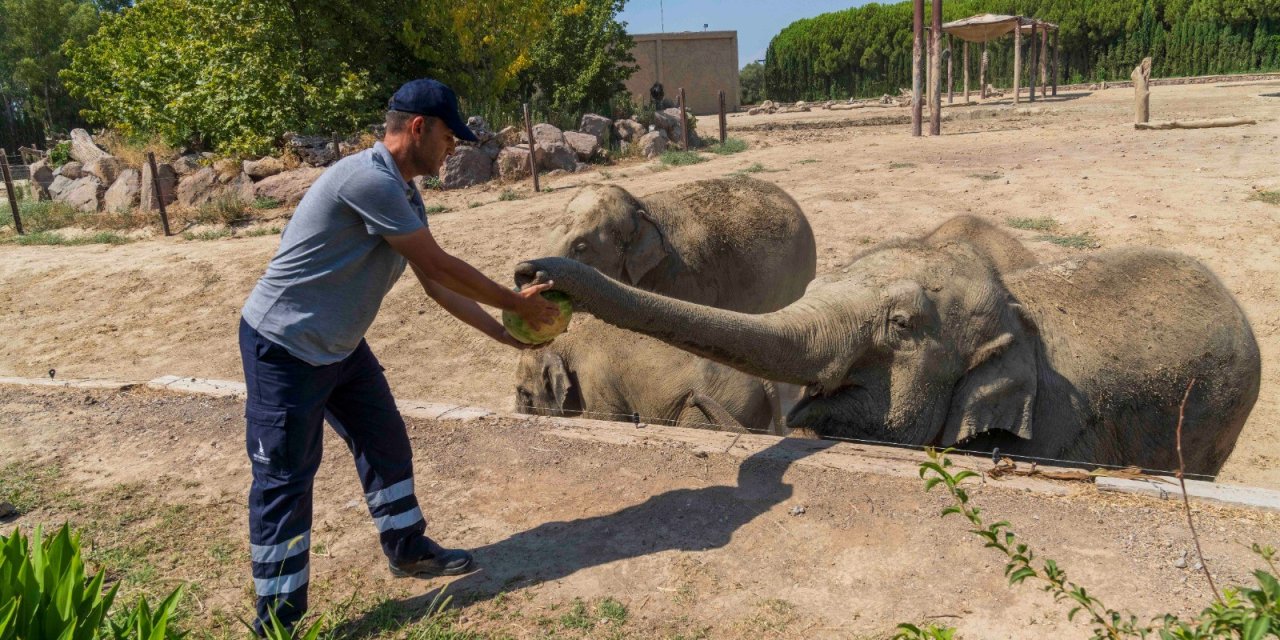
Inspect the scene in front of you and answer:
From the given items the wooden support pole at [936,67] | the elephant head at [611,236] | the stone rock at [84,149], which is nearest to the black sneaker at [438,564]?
the elephant head at [611,236]

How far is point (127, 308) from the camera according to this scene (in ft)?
37.2

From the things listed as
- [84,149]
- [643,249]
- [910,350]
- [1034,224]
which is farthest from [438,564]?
[84,149]

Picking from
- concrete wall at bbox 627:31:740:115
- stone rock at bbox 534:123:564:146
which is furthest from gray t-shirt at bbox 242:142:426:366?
concrete wall at bbox 627:31:740:115

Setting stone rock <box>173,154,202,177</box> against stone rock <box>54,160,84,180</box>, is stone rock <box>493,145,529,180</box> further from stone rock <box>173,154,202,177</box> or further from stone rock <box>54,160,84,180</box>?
stone rock <box>54,160,84,180</box>

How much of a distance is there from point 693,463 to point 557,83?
20.4m

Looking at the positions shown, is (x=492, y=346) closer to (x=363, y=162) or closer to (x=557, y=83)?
(x=363, y=162)

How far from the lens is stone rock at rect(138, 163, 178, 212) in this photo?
1678 centimetres

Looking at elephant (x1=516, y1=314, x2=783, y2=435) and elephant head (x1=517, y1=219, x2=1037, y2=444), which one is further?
elephant (x1=516, y1=314, x2=783, y2=435)

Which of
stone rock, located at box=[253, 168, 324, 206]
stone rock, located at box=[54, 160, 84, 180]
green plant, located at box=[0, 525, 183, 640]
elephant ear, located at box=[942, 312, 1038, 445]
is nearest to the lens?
green plant, located at box=[0, 525, 183, 640]

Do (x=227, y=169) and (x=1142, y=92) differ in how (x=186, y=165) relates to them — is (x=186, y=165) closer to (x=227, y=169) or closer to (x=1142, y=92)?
(x=227, y=169)

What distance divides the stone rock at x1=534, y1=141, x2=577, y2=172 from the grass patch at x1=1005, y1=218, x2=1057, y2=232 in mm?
8840

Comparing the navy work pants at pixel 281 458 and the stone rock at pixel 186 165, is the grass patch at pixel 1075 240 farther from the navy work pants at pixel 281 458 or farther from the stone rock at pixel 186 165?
the stone rock at pixel 186 165

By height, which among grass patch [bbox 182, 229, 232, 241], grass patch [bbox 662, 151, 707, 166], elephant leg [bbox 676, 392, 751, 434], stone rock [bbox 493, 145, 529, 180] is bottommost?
elephant leg [bbox 676, 392, 751, 434]

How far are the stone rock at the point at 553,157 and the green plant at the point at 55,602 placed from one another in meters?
15.1
